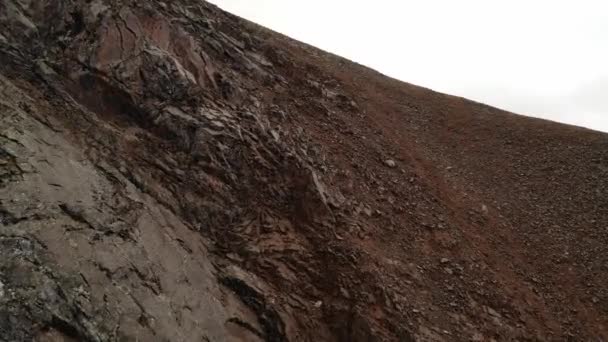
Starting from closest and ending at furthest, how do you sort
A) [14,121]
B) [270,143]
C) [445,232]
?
[14,121] → [270,143] → [445,232]

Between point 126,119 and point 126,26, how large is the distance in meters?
3.64

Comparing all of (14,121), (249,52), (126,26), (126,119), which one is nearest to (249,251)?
(126,119)

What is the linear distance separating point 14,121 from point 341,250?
8.55 m

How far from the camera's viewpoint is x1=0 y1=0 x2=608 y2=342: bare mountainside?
8.45 meters

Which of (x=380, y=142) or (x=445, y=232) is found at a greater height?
(x=380, y=142)

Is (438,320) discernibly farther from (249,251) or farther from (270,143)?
(270,143)

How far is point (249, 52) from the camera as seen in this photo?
21.3m

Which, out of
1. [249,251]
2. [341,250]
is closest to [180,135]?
[249,251]

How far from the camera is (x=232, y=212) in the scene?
1220 cm

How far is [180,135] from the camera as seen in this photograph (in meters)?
12.9

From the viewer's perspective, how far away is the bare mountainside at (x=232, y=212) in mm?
8453

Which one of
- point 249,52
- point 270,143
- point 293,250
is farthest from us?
point 249,52

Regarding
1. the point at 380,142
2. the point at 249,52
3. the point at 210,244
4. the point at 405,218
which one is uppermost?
the point at 249,52

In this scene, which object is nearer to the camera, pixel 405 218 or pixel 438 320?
pixel 438 320
